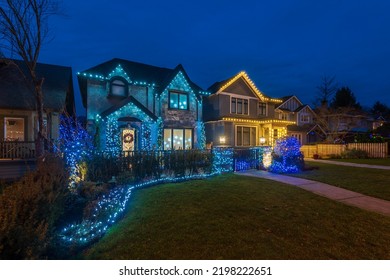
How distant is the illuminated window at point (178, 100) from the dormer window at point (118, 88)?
11.6ft

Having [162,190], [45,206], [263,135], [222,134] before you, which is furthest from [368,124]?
[45,206]

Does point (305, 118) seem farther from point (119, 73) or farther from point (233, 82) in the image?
point (119, 73)

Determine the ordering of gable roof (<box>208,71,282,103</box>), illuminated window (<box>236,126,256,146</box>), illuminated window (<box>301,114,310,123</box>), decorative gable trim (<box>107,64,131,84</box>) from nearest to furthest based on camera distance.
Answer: decorative gable trim (<box>107,64,131,84</box>) < gable roof (<box>208,71,282,103</box>) < illuminated window (<box>236,126,256,146</box>) < illuminated window (<box>301,114,310,123</box>)

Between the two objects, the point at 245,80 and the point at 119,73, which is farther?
the point at 245,80

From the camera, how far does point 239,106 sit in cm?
2252

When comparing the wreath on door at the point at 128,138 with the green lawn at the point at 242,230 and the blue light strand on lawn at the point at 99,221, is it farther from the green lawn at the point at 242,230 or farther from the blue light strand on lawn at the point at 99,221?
the green lawn at the point at 242,230

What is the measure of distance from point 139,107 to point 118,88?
7.32 ft

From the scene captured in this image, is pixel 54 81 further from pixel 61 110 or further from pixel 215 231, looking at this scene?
pixel 215 231

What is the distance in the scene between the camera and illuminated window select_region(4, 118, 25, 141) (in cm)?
1548

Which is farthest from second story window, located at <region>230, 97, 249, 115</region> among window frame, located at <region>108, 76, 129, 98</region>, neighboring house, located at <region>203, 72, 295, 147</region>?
window frame, located at <region>108, 76, 129, 98</region>

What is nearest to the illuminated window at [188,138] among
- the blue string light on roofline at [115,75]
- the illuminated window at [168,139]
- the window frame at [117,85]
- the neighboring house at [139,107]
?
the neighboring house at [139,107]

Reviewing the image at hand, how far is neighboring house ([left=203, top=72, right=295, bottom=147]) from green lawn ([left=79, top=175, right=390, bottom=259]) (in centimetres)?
1384

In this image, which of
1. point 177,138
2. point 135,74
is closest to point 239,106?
point 177,138

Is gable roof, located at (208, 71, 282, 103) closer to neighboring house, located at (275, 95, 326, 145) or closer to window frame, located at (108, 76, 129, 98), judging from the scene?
window frame, located at (108, 76, 129, 98)
